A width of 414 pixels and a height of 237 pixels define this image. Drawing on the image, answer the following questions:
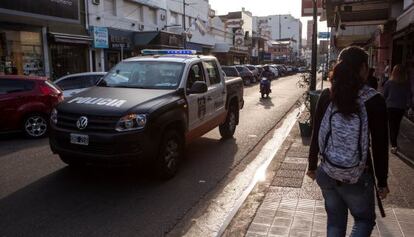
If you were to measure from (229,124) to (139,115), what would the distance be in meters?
4.19

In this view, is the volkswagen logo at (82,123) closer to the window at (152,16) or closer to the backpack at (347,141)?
the backpack at (347,141)

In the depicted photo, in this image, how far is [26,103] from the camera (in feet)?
32.6

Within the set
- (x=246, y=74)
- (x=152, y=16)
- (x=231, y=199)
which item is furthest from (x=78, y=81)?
(x=246, y=74)

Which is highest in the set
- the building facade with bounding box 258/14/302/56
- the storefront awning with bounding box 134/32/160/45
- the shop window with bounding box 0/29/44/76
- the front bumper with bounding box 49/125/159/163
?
the building facade with bounding box 258/14/302/56

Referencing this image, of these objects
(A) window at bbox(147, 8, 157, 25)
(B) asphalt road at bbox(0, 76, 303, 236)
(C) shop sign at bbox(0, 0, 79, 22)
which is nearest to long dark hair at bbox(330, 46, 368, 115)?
(B) asphalt road at bbox(0, 76, 303, 236)

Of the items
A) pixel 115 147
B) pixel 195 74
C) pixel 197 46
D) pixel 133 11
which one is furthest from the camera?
pixel 197 46

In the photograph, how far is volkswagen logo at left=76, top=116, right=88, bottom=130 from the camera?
5.84 m

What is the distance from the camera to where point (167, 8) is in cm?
3450

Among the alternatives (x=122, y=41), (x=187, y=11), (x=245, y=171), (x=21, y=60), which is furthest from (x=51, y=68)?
(x=187, y=11)

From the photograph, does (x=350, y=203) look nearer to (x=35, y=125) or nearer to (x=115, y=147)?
(x=115, y=147)

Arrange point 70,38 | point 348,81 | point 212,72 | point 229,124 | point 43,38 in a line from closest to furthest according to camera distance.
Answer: point 348,81 < point 212,72 < point 229,124 < point 43,38 < point 70,38

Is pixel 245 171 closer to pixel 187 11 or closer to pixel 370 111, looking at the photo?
pixel 370 111

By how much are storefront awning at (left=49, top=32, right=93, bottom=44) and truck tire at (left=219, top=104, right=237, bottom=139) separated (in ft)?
46.5

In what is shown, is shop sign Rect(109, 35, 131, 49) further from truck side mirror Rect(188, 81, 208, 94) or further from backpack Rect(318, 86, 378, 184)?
backpack Rect(318, 86, 378, 184)
